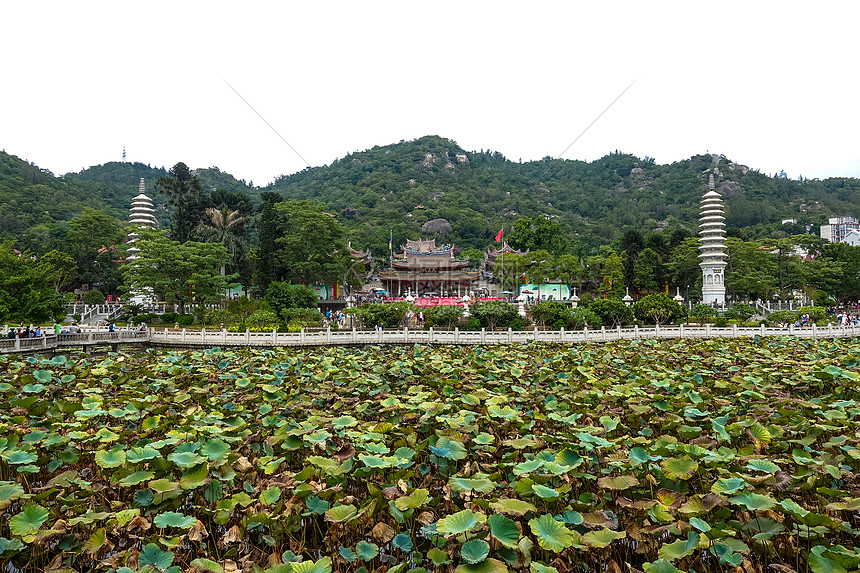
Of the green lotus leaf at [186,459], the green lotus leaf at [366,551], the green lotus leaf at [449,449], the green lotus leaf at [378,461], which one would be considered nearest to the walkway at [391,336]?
the green lotus leaf at [449,449]

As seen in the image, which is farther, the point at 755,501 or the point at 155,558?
the point at 755,501

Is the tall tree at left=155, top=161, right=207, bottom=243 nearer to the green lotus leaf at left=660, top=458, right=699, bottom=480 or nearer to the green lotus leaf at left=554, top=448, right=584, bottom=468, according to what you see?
the green lotus leaf at left=554, top=448, right=584, bottom=468

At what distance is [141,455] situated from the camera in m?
6.02

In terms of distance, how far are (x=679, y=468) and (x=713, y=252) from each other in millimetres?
44793

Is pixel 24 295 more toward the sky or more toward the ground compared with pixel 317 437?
more toward the sky

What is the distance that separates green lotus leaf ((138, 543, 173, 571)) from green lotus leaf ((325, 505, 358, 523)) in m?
1.30

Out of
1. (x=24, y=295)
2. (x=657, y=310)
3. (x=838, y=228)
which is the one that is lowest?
(x=657, y=310)

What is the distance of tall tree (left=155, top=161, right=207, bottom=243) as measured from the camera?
43.0 m

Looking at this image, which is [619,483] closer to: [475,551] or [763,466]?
[763,466]

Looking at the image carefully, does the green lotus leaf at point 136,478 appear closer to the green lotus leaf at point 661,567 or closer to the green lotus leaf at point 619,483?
the green lotus leaf at point 619,483

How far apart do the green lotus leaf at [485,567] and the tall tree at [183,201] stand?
1692 inches

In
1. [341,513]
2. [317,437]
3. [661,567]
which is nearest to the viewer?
[661,567]

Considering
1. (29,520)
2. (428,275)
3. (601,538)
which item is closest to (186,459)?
(29,520)

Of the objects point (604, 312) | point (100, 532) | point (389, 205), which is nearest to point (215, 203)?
point (604, 312)
